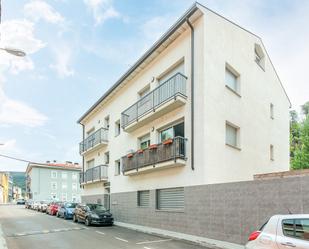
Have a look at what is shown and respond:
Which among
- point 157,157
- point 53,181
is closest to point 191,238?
point 157,157

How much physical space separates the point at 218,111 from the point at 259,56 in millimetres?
7935

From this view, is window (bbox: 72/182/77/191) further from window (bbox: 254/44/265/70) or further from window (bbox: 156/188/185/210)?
window (bbox: 254/44/265/70)

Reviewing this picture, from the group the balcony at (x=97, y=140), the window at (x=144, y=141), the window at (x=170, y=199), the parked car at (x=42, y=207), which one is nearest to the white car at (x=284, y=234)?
the window at (x=170, y=199)

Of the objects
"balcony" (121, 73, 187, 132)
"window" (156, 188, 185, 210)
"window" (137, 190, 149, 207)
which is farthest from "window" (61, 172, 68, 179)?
"window" (156, 188, 185, 210)

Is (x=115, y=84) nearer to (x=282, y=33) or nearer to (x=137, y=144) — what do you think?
(x=137, y=144)

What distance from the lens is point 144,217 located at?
1970 cm

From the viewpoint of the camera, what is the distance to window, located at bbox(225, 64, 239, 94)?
17.7 m

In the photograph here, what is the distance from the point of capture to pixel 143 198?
820 inches

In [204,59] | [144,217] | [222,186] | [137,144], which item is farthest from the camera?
[137,144]

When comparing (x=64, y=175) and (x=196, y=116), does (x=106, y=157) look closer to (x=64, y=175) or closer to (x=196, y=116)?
(x=196, y=116)

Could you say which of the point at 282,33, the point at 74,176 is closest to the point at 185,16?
the point at 282,33

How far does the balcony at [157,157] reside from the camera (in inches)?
635

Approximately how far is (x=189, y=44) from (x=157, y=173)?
23.0ft

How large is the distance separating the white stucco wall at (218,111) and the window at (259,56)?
1.66 ft
